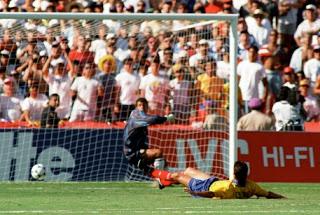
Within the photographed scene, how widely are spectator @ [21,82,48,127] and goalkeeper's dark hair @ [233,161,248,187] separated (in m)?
6.46

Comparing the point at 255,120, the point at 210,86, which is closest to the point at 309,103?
the point at 255,120

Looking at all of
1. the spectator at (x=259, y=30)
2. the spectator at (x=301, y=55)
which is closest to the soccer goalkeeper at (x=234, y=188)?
the spectator at (x=301, y=55)

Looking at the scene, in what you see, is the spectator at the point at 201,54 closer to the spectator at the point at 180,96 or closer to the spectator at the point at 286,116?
the spectator at the point at 180,96

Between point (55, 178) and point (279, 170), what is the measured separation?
13.7 ft

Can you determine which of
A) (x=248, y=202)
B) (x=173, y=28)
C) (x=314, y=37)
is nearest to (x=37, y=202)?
(x=248, y=202)

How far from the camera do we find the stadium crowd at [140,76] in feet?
71.3

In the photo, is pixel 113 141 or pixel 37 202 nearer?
pixel 37 202

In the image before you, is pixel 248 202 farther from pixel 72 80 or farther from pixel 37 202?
pixel 72 80

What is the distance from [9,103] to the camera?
21.9 meters

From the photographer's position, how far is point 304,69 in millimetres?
24109

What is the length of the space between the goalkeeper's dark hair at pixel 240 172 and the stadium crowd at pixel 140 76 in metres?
5.79

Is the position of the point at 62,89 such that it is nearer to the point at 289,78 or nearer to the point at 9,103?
the point at 9,103

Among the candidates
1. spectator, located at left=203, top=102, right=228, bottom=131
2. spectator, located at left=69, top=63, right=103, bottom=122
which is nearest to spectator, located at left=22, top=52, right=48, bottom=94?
spectator, located at left=69, top=63, right=103, bottom=122

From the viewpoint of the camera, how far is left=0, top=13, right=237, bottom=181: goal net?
21.2 meters
